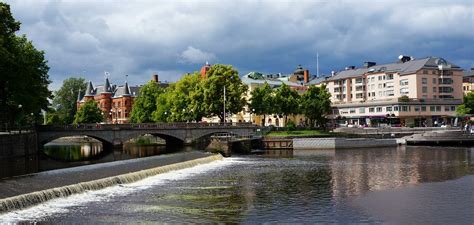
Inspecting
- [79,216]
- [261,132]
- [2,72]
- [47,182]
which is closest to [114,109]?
[261,132]

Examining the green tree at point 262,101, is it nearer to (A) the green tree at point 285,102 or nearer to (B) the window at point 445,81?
(A) the green tree at point 285,102

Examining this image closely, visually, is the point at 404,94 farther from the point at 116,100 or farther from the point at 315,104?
the point at 116,100

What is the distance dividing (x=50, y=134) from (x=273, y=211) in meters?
66.4

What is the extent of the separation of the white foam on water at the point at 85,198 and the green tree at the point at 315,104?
66.5 metres

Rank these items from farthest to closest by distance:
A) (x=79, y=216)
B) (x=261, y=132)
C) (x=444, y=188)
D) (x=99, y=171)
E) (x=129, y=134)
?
(x=261, y=132)
(x=129, y=134)
(x=99, y=171)
(x=444, y=188)
(x=79, y=216)

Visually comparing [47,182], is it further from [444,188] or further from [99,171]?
[444,188]

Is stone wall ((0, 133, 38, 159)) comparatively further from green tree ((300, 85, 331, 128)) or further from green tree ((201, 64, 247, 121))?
green tree ((300, 85, 331, 128))

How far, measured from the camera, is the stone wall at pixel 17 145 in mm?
66206

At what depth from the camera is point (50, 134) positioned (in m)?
88.4

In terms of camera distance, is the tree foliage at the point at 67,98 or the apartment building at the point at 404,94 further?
the tree foliage at the point at 67,98

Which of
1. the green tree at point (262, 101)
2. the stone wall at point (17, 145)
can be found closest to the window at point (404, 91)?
the green tree at point (262, 101)

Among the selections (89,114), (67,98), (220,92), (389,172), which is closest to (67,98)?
(67,98)

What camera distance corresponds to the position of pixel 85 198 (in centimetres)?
3588

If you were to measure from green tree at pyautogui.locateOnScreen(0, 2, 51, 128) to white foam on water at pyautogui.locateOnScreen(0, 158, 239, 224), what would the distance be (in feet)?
91.6
